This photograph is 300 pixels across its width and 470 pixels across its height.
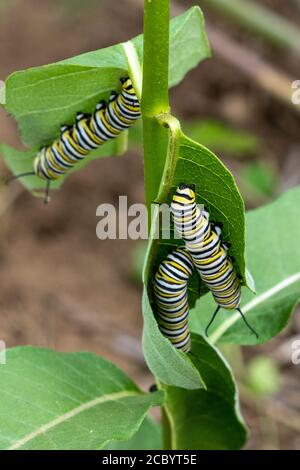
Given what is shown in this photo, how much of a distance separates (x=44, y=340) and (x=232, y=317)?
189cm

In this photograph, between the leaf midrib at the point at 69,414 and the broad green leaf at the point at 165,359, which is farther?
the leaf midrib at the point at 69,414

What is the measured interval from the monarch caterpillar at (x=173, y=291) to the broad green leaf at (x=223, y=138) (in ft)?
9.09

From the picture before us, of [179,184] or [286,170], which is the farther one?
[286,170]

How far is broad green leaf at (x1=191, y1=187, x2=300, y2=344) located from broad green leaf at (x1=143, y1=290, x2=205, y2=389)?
39 centimetres

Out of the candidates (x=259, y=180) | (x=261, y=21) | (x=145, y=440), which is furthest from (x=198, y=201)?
(x=261, y=21)

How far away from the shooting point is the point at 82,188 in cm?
456

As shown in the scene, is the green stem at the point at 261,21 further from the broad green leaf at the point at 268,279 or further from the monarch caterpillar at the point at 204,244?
the monarch caterpillar at the point at 204,244

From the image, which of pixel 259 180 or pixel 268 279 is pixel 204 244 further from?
pixel 259 180

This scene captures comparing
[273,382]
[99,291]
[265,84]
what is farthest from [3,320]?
[265,84]

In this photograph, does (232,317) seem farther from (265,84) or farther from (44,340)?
(265,84)

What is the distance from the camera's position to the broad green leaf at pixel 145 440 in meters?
2.41

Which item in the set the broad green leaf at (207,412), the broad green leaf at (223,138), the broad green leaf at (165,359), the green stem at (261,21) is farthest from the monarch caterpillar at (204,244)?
the green stem at (261,21)

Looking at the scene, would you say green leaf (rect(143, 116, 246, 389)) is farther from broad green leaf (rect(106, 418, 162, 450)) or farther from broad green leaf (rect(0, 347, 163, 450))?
broad green leaf (rect(106, 418, 162, 450))

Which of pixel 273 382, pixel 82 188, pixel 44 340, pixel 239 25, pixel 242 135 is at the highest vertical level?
pixel 239 25
